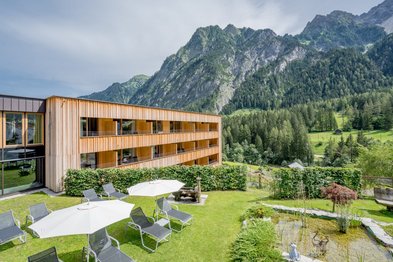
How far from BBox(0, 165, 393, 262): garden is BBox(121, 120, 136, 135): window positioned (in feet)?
28.4

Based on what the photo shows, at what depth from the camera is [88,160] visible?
19344 mm

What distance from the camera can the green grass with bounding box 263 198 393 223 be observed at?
11086 mm

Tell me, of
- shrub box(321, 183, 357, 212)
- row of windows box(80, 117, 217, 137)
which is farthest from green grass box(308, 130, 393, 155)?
shrub box(321, 183, 357, 212)

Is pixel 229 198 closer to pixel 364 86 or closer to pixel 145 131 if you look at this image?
pixel 145 131

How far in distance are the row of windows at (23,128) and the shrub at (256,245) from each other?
1619cm

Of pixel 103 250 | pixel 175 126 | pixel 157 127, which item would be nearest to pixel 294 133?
pixel 175 126

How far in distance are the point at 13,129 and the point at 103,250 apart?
13.6m

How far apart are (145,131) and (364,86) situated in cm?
20568

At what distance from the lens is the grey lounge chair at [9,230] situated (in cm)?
768

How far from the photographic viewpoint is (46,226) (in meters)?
5.82

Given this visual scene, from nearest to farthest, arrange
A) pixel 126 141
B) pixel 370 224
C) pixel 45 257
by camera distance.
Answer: pixel 45 257, pixel 370 224, pixel 126 141

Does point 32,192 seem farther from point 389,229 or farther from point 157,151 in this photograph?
point 389,229

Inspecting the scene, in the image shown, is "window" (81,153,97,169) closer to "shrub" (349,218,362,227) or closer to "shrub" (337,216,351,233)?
"shrub" (337,216,351,233)

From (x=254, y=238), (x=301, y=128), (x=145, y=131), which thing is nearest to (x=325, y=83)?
(x=301, y=128)
